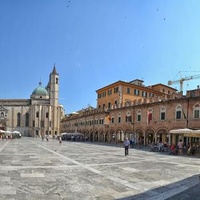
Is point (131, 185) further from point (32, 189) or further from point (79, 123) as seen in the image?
point (79, 123)

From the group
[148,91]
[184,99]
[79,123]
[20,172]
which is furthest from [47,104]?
[20,172]

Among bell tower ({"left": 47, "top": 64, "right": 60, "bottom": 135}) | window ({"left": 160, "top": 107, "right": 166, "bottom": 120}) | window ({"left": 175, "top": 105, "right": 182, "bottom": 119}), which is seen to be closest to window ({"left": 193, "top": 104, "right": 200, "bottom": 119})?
window ({"left": 175, "top": 105, "right": 182, "bottom": 119})

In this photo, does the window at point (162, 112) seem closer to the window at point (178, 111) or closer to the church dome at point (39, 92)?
the window at point (178, 111)

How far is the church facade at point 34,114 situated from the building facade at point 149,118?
40764 millimetres

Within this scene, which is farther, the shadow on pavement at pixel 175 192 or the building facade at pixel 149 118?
the building facade at pixel 149 118

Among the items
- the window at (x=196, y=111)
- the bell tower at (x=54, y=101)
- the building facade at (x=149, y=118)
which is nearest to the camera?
the window at (x=196, y=111)

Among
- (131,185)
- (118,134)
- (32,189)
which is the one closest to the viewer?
(32,189)

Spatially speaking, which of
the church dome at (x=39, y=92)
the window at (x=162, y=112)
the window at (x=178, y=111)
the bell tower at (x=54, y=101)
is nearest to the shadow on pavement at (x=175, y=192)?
the window at (x=178, y=111)

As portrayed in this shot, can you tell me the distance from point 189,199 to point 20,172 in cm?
716

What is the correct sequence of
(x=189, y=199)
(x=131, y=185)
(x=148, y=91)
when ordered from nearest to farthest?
(x=189, y=199) → (x=131, y=185) → (x=148, y=91)

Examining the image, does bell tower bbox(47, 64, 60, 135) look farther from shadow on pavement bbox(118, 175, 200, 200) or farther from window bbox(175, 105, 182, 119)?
shadow on pavement bbox(118, 175, 200, 200)

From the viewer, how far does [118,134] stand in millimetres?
48875

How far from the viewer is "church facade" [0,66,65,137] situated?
95375 mm

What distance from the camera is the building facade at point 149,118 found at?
102 ft
